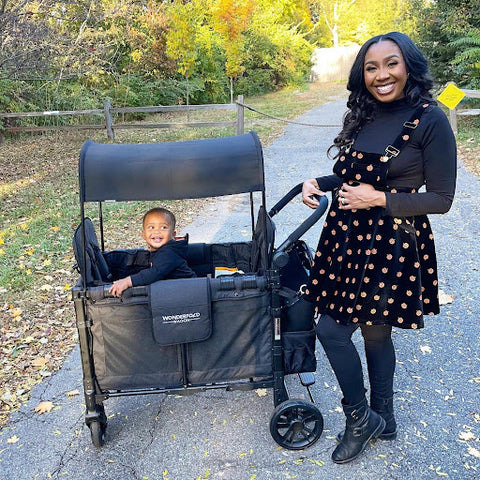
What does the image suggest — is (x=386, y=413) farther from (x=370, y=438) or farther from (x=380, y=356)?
(x=380, y=356)

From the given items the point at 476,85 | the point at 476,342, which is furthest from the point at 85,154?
the point at 476,85

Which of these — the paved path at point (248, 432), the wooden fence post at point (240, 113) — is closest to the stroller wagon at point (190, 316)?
the paved path at point (248, 432)

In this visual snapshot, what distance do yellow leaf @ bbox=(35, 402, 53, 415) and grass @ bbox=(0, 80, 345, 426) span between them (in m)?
0.15

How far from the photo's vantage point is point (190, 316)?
99.3 inches

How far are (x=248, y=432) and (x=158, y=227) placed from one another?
131 cm

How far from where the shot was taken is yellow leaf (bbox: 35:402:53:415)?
318 cm

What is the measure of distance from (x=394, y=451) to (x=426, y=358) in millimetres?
1045

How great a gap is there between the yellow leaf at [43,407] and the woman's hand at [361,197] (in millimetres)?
2246

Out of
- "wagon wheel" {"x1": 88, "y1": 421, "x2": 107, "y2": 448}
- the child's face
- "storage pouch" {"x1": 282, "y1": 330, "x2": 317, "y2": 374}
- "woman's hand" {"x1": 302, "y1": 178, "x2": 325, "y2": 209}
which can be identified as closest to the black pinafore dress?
"woman's hand" {"x1": 302, "y1": 178, "x2": 325, "y2": 209}

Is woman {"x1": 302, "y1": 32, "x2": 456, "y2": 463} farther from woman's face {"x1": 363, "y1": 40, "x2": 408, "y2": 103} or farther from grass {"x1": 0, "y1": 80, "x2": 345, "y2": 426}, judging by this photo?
grass {"x1": 0, "y1": 80, "x2": 345, "y2": 426}

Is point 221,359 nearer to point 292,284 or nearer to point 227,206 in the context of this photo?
point 292,284

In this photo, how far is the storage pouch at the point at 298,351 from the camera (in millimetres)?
2732

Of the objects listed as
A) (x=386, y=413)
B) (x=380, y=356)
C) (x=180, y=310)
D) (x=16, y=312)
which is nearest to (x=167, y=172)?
(x=180, y=310)

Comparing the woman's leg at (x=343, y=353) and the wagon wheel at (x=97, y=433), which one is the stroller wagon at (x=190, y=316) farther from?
the woman's leg at (x=343, y=353)
